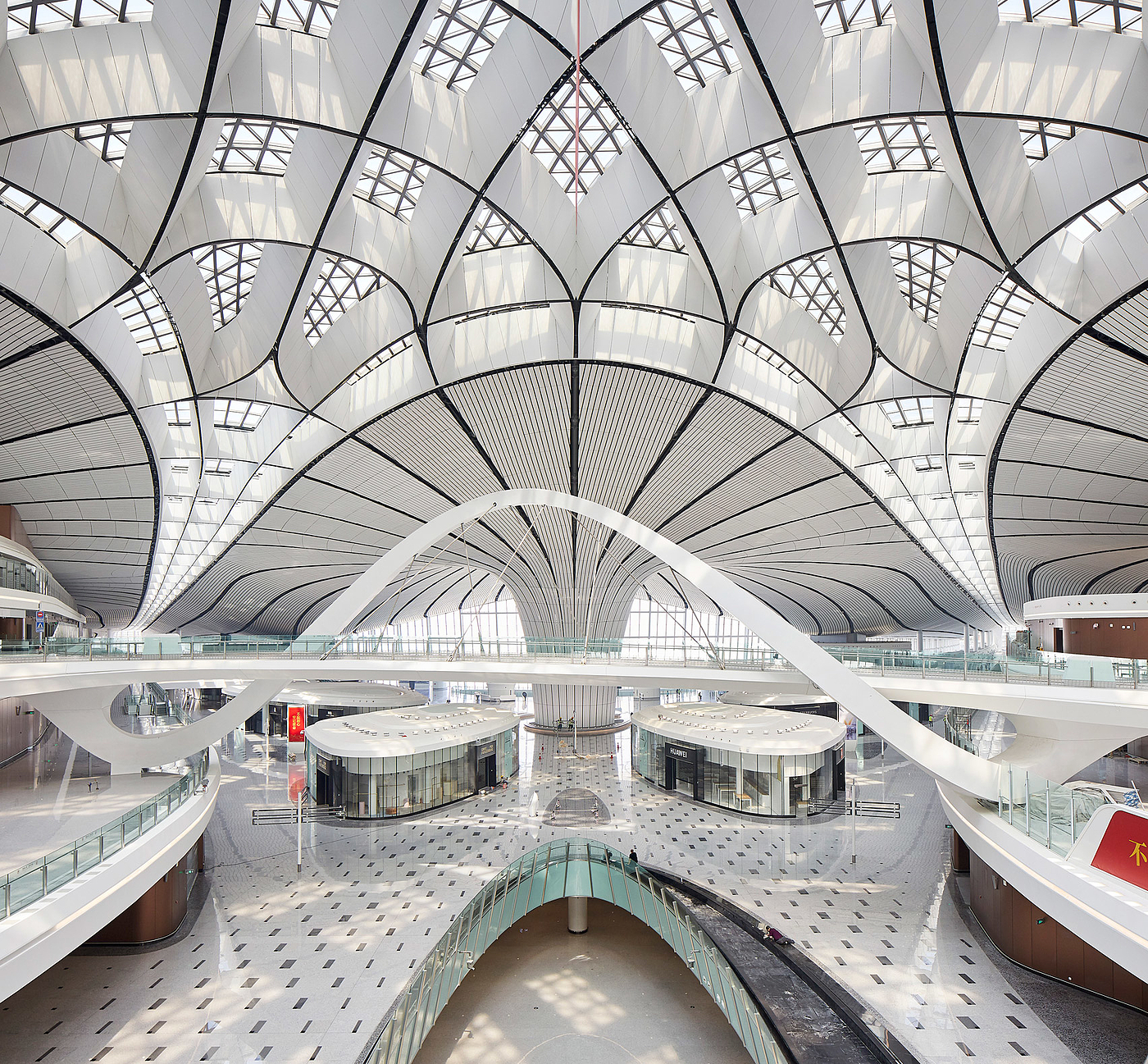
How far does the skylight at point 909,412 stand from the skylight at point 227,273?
74.0ft

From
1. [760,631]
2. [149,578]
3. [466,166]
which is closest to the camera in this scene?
[466,166]

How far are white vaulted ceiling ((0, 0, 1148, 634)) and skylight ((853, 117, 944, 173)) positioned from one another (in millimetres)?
76

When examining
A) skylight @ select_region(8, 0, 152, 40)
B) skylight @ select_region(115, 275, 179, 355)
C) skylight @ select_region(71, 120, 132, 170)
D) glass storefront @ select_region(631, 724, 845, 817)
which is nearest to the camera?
skylight @ select_region(8, 0, 152, 40)

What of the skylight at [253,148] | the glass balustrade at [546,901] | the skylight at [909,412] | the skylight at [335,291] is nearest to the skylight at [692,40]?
the skylight at [253,148]

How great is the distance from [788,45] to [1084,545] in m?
28.5

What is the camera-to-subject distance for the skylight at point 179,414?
82.2 ft

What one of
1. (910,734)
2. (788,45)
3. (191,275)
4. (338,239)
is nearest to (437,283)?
(338,239)

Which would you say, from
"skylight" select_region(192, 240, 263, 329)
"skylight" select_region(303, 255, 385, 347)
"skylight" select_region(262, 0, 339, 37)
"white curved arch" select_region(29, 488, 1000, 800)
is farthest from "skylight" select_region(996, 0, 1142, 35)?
"skylight" select_region(192, 240, 263, 329)

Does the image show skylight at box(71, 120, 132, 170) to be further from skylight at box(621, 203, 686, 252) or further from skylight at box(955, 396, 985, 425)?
skylight at box(955, 396, 985, 425)

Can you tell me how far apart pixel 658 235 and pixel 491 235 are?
4485mm

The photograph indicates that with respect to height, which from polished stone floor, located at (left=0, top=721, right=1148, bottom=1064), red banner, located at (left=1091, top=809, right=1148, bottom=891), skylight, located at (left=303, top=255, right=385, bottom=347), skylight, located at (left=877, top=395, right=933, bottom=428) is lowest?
polished stone floor, located at (left=0, top=721, right=1148, bottom=1064)

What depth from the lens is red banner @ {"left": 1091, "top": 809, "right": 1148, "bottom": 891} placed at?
952cm

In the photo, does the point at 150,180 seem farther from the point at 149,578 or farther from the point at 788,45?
the point at 149,578

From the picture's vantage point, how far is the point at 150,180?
13.4 m
